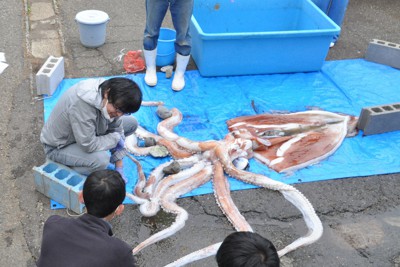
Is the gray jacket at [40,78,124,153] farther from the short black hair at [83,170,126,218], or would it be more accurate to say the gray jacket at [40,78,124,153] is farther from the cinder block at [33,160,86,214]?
the short black hair at [83,170,126,218]

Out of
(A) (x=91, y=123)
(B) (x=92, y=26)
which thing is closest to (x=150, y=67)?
(B) (x=92, y=26)

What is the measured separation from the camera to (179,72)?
17.6ft

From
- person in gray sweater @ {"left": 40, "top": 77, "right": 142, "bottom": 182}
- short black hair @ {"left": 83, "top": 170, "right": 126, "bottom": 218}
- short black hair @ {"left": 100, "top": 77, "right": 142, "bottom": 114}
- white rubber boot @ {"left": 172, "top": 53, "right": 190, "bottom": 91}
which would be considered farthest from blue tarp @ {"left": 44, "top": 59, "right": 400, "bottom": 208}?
short black hair @ {"left": 83, "top": 170, "right": 126, "bottom": 218}

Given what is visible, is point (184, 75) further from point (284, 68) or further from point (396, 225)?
point (396, 225)

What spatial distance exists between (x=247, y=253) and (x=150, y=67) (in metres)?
3.83

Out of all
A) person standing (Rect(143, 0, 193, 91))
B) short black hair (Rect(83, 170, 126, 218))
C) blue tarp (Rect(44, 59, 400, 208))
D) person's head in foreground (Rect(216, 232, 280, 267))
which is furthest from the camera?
person standing (Rect(143, 0, 193, 91))

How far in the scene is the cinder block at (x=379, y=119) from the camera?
188 inches

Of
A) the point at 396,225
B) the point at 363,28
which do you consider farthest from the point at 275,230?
the point at 363,28

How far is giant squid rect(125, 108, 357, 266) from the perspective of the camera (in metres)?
3.76

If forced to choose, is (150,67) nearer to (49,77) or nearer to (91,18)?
(91,18)

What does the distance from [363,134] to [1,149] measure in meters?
3.94

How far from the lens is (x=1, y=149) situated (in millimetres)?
4180

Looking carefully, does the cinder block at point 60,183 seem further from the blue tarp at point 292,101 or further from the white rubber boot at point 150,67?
the white rubber boot at point 150,67

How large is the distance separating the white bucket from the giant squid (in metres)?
1.75
